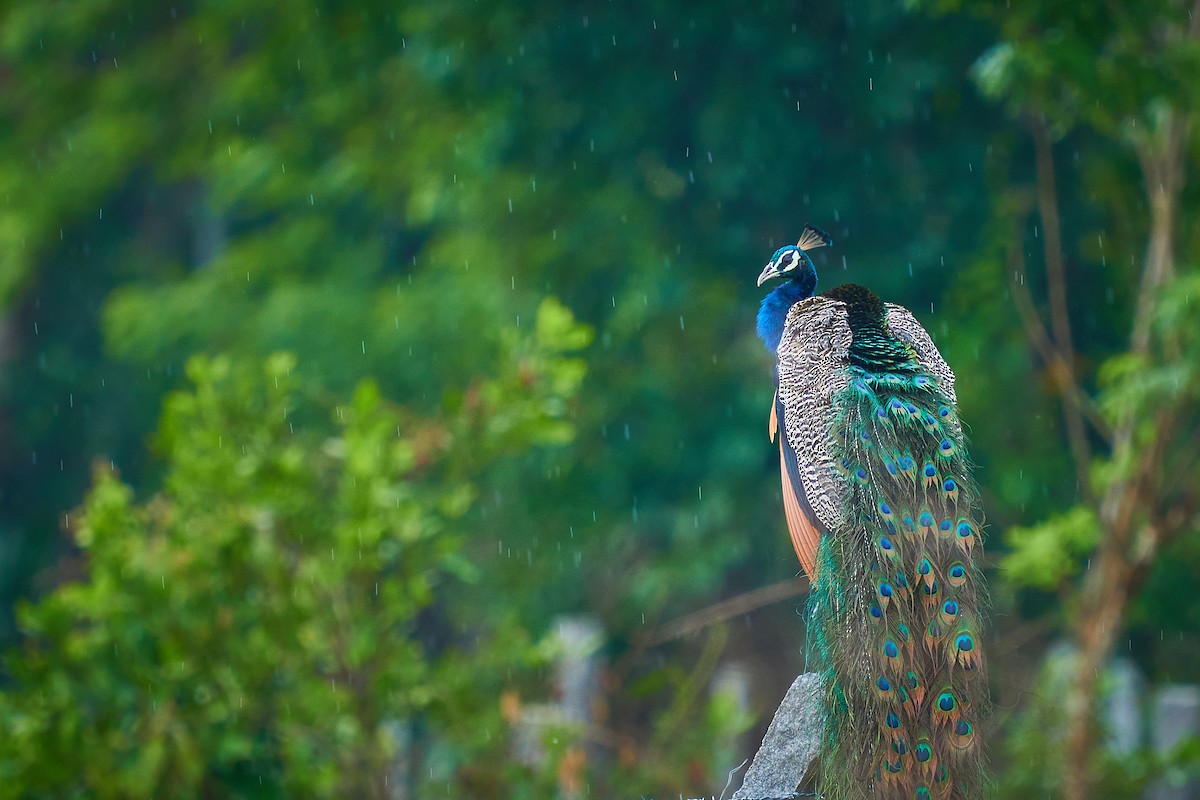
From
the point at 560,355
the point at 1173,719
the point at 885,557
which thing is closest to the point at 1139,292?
the point at 1173,719

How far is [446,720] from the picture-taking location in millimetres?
3004

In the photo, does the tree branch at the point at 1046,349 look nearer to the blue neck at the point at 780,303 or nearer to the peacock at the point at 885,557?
the blue neck at the point at 780,303

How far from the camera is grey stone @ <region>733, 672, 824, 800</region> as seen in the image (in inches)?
79.9

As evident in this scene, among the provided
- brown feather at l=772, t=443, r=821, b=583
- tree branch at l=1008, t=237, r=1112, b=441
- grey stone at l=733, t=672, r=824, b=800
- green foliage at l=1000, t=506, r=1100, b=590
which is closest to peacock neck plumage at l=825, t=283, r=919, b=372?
brown feather at l=772, t=443, r=821, b=583

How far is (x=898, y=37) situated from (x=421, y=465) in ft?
7.96

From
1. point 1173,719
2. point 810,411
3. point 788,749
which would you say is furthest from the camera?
point 1173,719

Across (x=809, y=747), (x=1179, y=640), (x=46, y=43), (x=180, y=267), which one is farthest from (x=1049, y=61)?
(x=180, y=267)

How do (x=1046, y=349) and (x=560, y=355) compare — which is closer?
(x=1046, y=349)

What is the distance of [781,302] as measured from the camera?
2.50 m

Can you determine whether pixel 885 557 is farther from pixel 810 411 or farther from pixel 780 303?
pixel 780 303

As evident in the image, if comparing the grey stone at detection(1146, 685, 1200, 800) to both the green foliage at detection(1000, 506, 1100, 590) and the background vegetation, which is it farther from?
the green foliage at detection(1000, 506, 1100, 590)

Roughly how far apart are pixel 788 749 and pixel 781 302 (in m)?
0.82

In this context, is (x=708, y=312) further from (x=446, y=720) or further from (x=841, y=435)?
(x=841, y=435)

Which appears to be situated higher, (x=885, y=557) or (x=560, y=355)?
(x=560, y=355)
